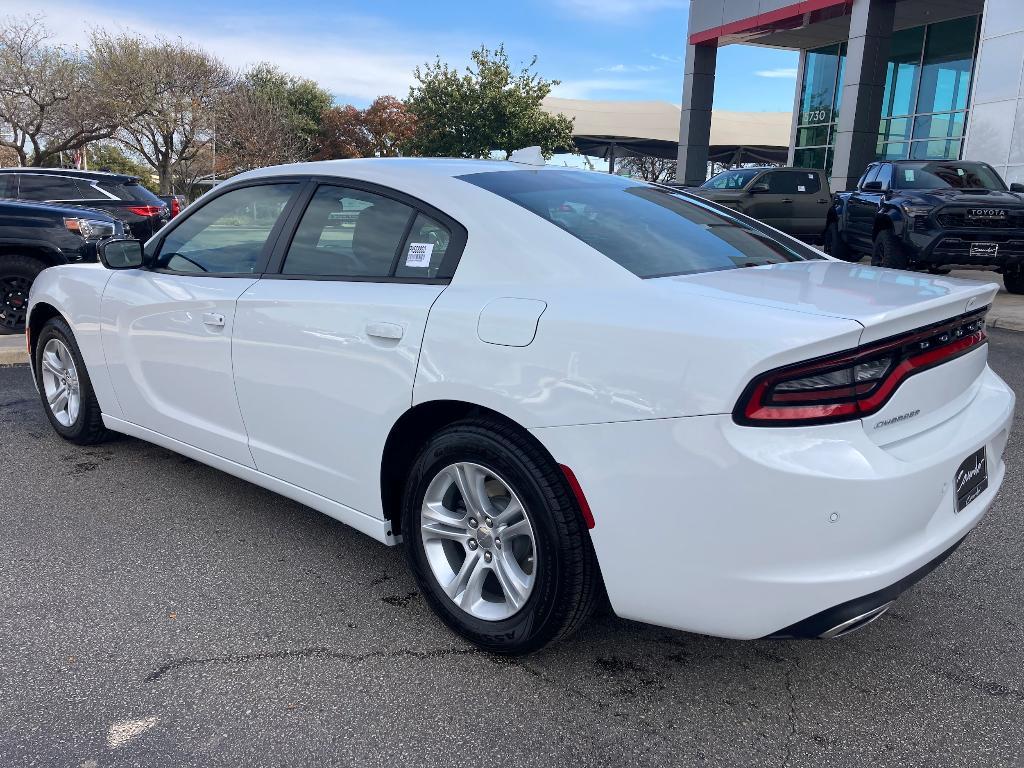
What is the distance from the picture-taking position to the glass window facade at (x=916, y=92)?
22.9 metres

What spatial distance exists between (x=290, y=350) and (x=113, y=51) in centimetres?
3796

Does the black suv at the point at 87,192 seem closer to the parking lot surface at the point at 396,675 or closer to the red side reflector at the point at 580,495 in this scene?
the parking lot surface at the point at 396,675

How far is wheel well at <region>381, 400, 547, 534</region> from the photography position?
103 inches

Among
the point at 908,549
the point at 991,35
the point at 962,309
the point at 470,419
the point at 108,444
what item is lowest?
the point at 108,444

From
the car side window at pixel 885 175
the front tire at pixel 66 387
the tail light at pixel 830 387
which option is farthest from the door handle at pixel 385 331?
the car side window at pixel 885 175

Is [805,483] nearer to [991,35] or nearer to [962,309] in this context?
[962,309]

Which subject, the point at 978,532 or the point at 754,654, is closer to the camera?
the point at 754,654

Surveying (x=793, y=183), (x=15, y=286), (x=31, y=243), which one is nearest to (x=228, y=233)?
(x=31, y=243)

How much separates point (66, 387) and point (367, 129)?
4958cm

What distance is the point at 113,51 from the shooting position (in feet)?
114

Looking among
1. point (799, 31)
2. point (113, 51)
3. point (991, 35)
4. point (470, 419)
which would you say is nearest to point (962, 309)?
point (470, 419)

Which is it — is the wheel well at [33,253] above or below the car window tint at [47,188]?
below

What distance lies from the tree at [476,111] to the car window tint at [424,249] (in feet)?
126

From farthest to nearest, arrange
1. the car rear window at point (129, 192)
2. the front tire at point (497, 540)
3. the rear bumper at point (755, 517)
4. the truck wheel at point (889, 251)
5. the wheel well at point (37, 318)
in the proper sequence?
the car rear window at point (129, 192) → the truck wheel at point (889, 251) → the wheel well at point (37, 318) → the front tire at point (497, 540) → the rear bumper at point (755, 517)
